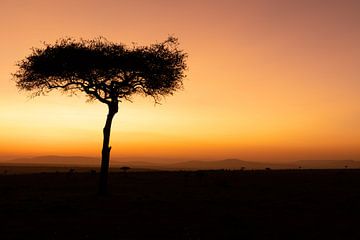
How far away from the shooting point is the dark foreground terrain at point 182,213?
60.1 feet

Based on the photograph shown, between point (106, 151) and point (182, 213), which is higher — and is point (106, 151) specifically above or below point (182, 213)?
above

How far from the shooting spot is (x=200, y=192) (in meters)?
33.5

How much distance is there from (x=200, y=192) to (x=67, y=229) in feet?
51.8

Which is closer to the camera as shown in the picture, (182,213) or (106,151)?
(182,213)

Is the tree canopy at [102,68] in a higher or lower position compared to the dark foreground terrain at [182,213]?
higher

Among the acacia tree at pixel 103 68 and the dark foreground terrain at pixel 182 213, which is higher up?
the acacia tree at pixel 103 68

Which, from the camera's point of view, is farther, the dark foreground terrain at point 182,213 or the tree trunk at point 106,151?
the tree trunk at point 106,151

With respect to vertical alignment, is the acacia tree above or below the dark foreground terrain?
above

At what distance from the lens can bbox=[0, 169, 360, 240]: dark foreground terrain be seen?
18.3 meters

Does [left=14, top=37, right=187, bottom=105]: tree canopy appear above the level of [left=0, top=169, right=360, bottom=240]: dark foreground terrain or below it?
above

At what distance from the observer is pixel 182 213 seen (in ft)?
76.3

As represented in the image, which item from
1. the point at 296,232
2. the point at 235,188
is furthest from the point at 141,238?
the point at 235,188

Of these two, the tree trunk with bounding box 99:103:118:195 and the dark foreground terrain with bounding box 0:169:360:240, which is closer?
the dark foreground terrain with bounding box 0:169:360:240

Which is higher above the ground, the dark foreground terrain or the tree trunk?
the tree trunk
